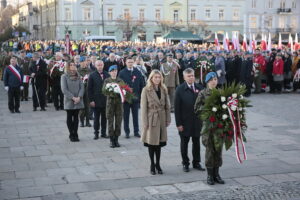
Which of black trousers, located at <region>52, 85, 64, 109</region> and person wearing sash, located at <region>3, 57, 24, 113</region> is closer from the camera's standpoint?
person wearing sash, located at <region>3, 57, 24, 113</region>

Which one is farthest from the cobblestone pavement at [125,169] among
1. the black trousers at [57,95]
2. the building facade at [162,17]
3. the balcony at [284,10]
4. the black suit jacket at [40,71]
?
the balcony at [284,10]

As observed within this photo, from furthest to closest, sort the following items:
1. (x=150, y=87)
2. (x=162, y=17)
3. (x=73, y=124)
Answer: (x=162, y=17) < (x=73, y=124) < (x=150, y=87)

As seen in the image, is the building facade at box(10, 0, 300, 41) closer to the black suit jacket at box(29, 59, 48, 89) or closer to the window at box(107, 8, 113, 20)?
the window at box(107, 8, 113, 20)

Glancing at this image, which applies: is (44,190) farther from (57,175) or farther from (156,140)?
(156,140)

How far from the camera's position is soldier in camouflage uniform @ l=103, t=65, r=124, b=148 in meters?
10.5

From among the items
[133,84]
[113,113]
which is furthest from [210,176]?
[133,84]

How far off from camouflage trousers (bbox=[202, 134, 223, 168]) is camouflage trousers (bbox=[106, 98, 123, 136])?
11.0 ft

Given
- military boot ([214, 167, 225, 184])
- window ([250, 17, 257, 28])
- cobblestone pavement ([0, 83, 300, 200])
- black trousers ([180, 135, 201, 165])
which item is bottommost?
cobblestone pavement ([0, 83, 300, 200])

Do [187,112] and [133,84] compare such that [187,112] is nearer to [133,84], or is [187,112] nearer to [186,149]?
[186,149]

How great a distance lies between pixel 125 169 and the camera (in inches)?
337

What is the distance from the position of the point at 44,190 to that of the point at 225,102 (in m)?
3.11

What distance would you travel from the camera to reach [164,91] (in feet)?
27.7

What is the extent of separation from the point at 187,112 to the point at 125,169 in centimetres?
153

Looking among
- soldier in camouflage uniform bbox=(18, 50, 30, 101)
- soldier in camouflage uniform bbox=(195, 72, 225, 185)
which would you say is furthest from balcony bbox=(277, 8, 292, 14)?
soldier in camouflage uniform bbox=(195, 72, 225, 185)
